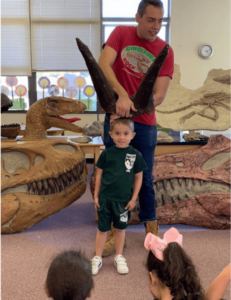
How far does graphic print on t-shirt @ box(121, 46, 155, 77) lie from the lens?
2475mm

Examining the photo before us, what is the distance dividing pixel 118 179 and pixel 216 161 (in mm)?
1426

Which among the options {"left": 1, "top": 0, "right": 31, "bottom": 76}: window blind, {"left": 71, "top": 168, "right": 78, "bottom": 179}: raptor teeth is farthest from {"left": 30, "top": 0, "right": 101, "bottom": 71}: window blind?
{"left": 71, "top": 168, "right": 78, "bottom": 179}: raptor teeth

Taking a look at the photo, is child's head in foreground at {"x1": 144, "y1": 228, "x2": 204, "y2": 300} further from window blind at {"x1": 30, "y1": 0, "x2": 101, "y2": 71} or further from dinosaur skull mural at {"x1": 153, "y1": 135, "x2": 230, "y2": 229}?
window blind at {"x1": 30, "y1": 0, "x2": 101, "y2": 71}

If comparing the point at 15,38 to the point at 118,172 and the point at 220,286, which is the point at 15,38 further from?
the point at 220,286

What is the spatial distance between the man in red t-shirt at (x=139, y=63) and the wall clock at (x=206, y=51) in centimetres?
435

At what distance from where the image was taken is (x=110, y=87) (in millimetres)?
2271

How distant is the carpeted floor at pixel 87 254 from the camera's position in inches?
84.7

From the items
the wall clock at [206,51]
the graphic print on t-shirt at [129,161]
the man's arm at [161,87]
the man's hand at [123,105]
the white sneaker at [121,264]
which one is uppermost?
the wall clock at [206,51]

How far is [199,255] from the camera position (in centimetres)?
A: 265

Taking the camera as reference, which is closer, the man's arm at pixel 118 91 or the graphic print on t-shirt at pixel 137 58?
the man's arm at pixel 118 91

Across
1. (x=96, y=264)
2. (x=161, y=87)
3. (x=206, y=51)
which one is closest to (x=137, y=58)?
(x=161, y=87)

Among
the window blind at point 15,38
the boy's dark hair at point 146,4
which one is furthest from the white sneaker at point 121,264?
the window blind at point 15,38

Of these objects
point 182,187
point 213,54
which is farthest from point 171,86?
point 213,54

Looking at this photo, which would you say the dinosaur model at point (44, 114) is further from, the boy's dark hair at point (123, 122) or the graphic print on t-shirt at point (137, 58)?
the boy's dark hair at point (123, 122)
